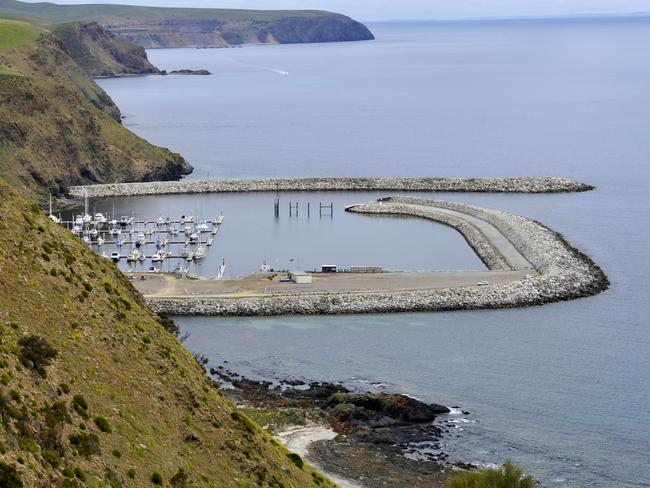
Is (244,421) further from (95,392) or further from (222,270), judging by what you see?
(222,270)

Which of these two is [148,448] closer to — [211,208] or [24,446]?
[24,446]

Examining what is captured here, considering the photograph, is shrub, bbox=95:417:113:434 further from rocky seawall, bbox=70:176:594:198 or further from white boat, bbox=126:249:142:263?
rocky seawall, bbox=70:176:594:198

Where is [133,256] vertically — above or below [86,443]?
below

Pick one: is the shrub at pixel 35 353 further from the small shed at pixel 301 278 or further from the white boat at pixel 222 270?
the white boat at pixel 222 270

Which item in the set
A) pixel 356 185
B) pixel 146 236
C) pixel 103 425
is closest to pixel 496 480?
pixel 103 425

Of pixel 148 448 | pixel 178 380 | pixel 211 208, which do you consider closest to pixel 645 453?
pixel 178 380

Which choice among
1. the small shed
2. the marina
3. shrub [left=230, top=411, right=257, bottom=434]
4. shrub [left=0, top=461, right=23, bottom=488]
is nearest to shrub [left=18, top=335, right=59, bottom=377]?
shrub [left=0, top=461, right=23, bottom=488]

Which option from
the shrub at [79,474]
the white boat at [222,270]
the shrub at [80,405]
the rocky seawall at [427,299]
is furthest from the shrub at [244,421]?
the white boat at [222,270]
